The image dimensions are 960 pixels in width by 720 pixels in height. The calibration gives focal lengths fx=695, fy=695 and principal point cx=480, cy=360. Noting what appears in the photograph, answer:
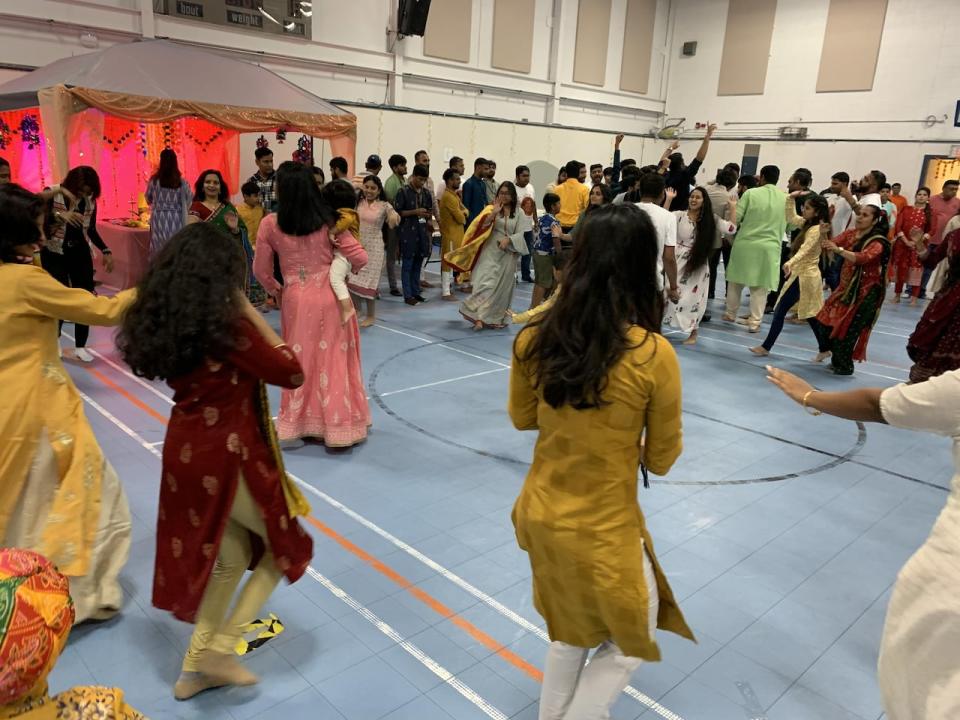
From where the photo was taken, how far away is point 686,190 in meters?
7.39

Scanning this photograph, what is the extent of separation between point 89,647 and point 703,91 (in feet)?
60.5

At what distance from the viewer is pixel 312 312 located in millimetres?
3994

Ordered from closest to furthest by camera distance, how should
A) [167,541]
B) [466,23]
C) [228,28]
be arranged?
[167,541], [228,28], [466,23]

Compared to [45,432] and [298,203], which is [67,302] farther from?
[298,203]

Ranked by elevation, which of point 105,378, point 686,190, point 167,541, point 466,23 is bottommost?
point 105,378

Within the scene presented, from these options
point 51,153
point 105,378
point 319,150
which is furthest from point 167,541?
point 319,150

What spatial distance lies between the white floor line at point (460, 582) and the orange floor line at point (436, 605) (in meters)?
0.14

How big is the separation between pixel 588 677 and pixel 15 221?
7.18 feet

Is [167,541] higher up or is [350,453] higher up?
[167,541]

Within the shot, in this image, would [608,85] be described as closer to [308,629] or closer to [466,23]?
[466,23]

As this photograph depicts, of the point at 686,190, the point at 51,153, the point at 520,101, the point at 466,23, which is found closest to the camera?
the point at 51,153

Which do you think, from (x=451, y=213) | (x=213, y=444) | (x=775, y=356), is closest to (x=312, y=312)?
(x=213, y=444)

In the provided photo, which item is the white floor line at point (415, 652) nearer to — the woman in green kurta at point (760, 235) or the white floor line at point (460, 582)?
the white floor line at point (460, 582)

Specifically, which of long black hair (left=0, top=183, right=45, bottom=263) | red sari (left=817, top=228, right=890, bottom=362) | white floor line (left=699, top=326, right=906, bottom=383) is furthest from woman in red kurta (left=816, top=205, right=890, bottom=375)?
long black hair (left=0, top=183, right=45, bottom=263)
